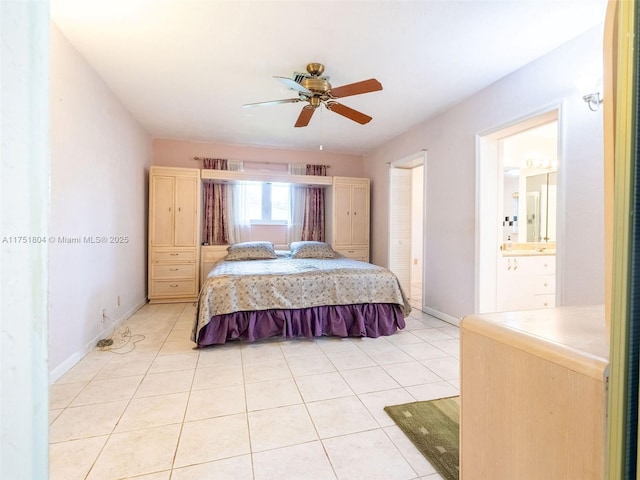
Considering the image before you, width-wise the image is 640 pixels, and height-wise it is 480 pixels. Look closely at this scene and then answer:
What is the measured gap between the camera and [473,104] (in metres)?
3.00

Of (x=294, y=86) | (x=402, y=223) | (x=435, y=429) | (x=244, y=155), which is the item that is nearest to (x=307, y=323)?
(x=435, y=429)

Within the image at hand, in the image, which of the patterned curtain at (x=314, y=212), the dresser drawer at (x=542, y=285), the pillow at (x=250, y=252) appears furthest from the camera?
the patterned curtain at (x=314, y=212)

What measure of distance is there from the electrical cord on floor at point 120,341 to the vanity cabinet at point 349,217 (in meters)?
3.05

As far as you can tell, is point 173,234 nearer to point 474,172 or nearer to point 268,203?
point 268,203

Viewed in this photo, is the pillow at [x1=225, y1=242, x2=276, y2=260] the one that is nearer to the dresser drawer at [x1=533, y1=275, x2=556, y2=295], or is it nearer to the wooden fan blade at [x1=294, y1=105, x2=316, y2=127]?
the wooden fan blade at [x1=294, y1=105, x2=316, y2=127]

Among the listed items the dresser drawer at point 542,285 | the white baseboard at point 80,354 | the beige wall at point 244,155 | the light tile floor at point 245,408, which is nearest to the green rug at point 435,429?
the light tile floor at point 245,408

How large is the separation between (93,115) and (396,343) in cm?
349

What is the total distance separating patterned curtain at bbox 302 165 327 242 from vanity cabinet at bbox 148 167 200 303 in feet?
5.81

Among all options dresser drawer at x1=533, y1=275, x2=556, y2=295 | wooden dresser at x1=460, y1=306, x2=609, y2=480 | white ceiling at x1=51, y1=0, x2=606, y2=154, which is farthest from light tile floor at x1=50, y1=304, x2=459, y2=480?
white ceiling at x1=51, y1=0, x2=606, y2=154

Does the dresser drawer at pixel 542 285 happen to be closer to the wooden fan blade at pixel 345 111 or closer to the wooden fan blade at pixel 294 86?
the wooden fan blade at pixel 345 111

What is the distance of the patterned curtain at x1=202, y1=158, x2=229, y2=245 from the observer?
473cm

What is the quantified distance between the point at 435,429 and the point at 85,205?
3.05 m

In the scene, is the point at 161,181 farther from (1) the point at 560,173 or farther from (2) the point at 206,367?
(1) the point at 560,173

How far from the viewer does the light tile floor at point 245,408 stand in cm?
134
